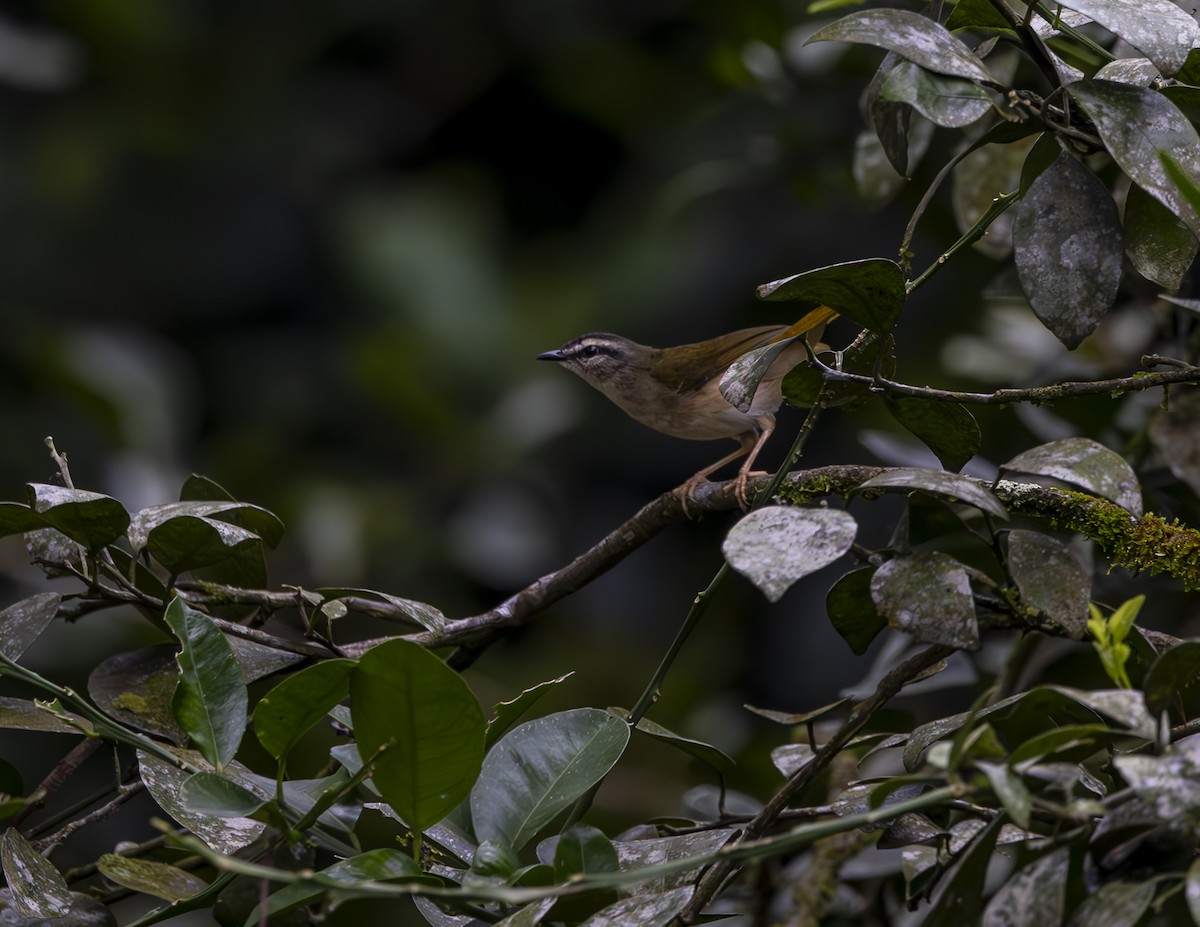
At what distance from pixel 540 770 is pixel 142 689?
0.58 metres

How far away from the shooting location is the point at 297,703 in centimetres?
107

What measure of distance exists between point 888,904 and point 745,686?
1373 mm

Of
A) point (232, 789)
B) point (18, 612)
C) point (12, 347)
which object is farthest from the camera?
point (12, 347)

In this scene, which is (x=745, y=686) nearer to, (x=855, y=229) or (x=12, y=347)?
(x=855, y=229)

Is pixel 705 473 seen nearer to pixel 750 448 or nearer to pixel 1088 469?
pixel 750 448

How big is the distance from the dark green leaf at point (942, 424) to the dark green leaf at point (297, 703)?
1.98 feet

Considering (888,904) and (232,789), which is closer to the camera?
(232,789)

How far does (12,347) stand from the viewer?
3.79m

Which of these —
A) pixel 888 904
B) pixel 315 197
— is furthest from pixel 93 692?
pixel 315 197

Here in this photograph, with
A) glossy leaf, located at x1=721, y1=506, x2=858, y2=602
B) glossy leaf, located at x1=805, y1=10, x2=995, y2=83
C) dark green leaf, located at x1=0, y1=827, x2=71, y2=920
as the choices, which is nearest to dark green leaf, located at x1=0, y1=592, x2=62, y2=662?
dark green leaf, located at x1=0, y1=827, x2=71, y2=920

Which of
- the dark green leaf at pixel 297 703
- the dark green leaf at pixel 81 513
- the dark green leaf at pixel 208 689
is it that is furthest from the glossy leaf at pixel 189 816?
the dark green leaf at pixel 81 513

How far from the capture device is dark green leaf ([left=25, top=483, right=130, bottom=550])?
1.34m

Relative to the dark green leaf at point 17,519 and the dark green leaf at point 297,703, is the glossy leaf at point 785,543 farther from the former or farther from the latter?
the dark green leaf at point 17,519

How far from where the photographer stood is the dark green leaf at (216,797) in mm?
1045
